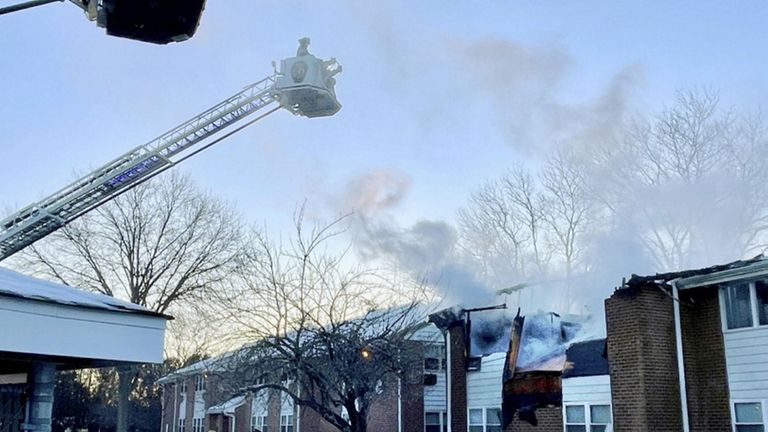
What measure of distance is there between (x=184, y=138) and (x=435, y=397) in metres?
10.9

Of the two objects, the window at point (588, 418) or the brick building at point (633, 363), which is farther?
the window at point (588, 418)

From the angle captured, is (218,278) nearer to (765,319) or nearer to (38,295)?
(765,319)

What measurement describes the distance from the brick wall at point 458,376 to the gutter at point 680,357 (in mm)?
6917

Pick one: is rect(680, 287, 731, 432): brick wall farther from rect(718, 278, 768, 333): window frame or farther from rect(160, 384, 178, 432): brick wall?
rect(160, 384, 178, 432): brick wall

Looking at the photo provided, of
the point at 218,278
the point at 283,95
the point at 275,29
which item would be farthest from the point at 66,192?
the point at 275,29

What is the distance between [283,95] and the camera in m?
23.4

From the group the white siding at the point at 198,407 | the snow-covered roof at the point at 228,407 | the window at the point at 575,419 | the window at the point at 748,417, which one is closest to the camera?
the window at the point at 748,417

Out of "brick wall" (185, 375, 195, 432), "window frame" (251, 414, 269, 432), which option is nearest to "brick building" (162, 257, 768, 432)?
"window frame" (251, 414, 269, 432)

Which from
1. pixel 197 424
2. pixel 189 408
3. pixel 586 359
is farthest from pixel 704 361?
pixel 189 408

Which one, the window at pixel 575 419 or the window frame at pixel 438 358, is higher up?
the window frame at pixel 438 358

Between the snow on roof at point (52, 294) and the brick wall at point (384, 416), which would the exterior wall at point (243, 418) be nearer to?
the brick wall at point (384, 416)

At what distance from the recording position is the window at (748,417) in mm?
13945

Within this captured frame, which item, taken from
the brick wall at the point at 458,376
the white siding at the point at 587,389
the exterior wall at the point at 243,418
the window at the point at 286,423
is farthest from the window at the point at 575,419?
the exterior wall at the point at 243,418

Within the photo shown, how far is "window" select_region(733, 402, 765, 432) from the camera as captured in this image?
1395cm
